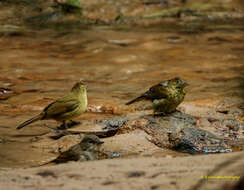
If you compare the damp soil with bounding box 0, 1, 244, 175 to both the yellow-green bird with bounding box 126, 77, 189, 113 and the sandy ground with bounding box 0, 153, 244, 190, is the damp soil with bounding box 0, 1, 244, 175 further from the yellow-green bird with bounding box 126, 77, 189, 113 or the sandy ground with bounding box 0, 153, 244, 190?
the sandy ground with bounding box 0, 153, 244, 190

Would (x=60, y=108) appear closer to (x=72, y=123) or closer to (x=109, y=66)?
(x=72, y=123)

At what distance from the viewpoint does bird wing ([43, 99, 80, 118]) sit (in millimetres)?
7145

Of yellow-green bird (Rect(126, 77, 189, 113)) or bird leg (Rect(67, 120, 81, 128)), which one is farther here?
bird leg (Rect(67, 120, 81, 128))

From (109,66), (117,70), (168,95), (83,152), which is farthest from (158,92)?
(109,66)

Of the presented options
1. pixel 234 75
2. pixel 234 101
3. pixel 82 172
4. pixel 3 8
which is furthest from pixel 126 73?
pixel 3 8

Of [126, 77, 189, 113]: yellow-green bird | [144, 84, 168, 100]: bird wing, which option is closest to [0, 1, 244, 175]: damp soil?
[126, 77, 189, 113]: yellow-green bird

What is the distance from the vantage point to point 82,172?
4230 millimetres

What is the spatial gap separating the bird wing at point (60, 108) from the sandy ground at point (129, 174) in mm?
2589

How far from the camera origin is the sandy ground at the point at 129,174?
3769mm

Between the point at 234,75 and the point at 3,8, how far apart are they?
10.5m

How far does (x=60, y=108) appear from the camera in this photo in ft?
23.5

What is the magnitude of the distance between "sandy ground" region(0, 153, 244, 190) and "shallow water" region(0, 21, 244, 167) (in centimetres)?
164

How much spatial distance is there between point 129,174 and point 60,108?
10.7 feet

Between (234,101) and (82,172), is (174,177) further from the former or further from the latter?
(234,101)
